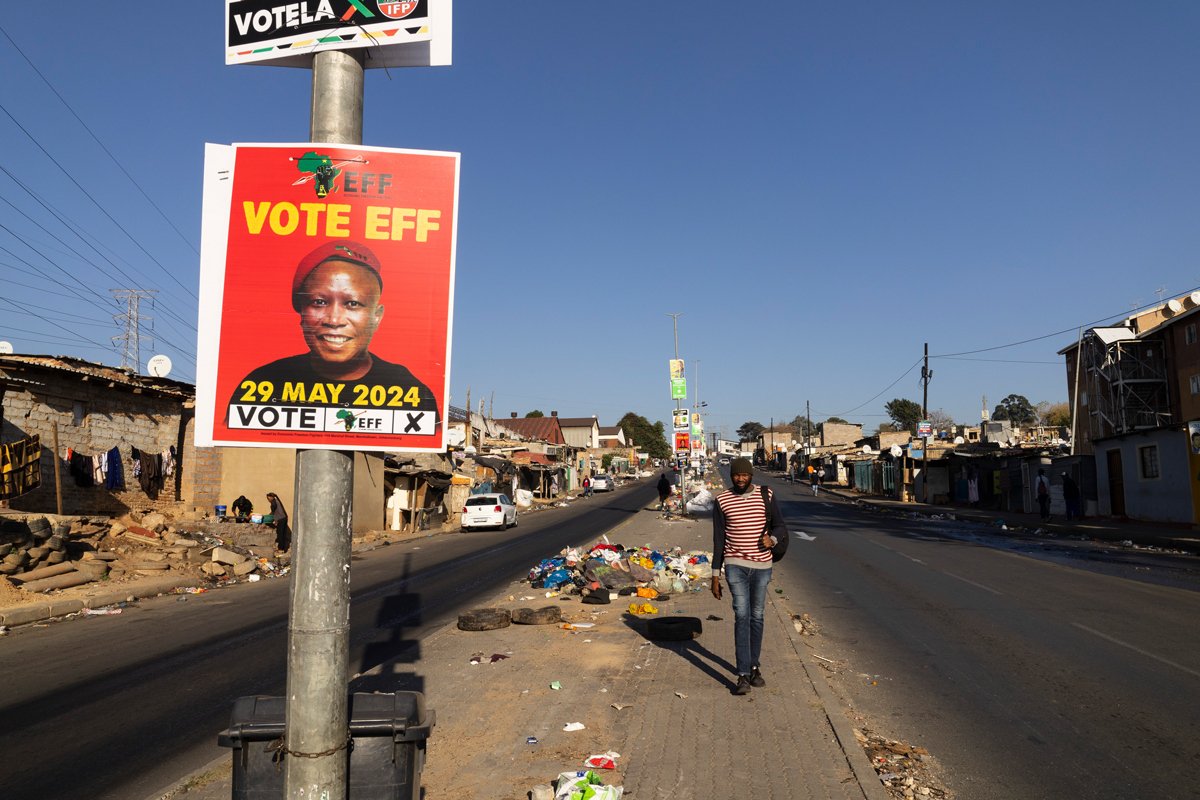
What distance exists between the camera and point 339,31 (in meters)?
2.96

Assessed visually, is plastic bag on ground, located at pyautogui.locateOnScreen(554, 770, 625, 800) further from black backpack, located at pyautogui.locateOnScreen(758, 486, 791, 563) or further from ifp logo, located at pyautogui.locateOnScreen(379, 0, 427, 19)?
ifp logo, located at pyautogui.locateOnScreen(379, 0, 427, 19)

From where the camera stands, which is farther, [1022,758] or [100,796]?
[1022,758]

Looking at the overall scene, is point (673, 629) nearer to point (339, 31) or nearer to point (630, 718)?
point (630, 718)

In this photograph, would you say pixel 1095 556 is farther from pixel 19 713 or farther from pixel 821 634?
pixel 19 713

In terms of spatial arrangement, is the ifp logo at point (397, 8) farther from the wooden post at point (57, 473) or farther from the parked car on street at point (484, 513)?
the parked car on street at point (484, 513)

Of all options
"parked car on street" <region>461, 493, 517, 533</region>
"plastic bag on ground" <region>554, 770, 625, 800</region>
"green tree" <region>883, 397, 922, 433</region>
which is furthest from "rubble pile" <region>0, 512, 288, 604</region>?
"green tree" <region>883, 397, 922, 433</region>

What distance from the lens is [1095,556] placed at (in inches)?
743

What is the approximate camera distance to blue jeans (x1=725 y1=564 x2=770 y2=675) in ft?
22.5

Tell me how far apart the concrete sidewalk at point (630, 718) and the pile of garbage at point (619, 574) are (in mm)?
2783

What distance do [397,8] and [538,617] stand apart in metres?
8.66

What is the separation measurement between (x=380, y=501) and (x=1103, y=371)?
3219 centimetres

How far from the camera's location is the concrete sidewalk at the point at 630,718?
486 cm

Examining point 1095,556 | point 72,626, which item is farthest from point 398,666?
point 1095,556

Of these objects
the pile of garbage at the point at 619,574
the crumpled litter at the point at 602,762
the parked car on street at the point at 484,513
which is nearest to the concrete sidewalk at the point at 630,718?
the crumpled litter at the point at 602,762
